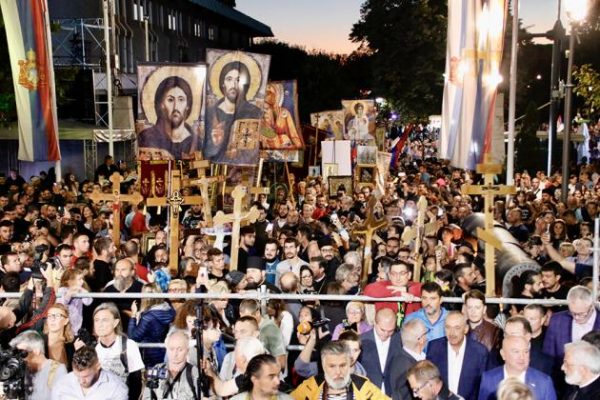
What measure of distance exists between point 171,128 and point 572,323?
9.02 metres

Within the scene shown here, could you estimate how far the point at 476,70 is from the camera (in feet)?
47.0

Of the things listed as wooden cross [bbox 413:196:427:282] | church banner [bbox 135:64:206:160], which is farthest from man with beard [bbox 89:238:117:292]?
church banner [bbox 135:64:206:160]

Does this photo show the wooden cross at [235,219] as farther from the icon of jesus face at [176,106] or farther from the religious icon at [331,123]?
the religious icon at [331,123]

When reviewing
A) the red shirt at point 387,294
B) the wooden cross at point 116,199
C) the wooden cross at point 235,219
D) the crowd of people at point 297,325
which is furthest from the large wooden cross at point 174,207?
the red shirt at point 387,294

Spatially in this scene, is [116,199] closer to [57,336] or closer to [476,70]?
[476,70]

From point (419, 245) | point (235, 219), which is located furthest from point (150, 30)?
point (419, 245)

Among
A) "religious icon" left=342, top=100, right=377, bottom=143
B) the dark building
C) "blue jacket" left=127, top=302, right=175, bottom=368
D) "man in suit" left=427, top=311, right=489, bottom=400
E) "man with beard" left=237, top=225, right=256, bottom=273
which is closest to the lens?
"man in suit" left=427, top=311, right=489, bottom=400

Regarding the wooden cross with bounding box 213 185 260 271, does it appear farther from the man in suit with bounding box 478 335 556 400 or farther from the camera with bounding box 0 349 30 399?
the man in suit with bounding box 478 335 556 400

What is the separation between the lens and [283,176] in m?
23.0

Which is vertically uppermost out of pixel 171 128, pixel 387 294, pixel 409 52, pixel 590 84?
pixel 409 52

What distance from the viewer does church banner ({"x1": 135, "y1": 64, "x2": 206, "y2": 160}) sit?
1510 cm

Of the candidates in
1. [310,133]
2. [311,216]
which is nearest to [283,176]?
[310,133]

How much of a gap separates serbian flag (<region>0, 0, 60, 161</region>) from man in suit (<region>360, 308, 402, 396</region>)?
1031cm

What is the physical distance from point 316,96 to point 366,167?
39.3m
